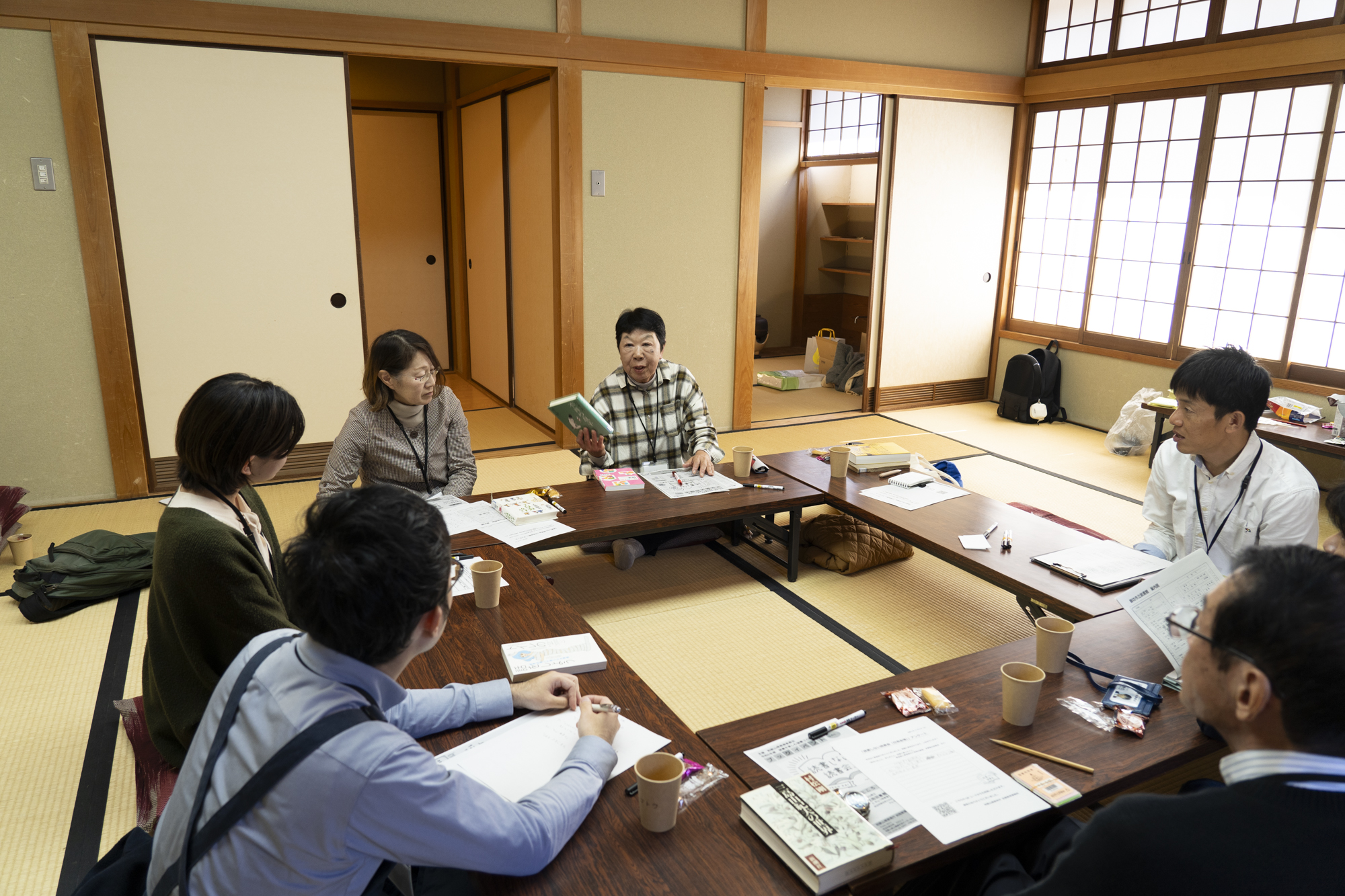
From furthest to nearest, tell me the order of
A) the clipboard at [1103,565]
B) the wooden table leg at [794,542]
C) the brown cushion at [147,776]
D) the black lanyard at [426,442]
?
the wooden table leg at [794,542], the black lanyard at [426,442], the clipboard at [1103,565], the brown cushion at [147,776]

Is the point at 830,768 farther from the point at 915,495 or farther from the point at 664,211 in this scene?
the point at 664,211

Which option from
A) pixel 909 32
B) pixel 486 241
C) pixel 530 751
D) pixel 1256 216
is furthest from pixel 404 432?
pixel 1256 216

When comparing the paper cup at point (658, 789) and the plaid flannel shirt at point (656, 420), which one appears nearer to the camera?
the paper cup at point (658, 789)

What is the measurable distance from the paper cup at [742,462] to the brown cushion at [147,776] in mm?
2018

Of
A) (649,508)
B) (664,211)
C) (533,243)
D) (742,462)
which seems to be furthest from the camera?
(533,243)

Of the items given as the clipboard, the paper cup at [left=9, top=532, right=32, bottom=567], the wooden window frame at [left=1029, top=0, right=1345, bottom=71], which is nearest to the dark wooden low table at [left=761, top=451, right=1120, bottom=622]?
the clipboard

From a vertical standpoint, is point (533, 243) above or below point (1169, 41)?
below

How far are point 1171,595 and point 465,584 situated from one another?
1.60m

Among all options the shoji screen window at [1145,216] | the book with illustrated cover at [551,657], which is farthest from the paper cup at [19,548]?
the shoji screen window at [1145,216]

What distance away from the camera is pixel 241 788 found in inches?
40.4

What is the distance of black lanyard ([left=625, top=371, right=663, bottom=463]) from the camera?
348 centimetres

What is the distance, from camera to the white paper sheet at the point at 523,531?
256 cm

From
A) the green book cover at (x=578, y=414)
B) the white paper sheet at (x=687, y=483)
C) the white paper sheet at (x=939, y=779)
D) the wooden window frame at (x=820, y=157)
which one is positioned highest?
the wooden window frame at (x=820, y=157)

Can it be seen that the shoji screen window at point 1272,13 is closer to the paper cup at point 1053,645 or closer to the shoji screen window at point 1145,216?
the shoji screen window at point 1145,216
